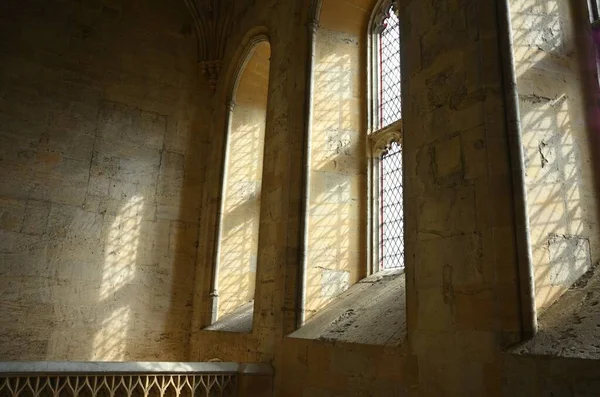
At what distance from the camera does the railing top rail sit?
13.6 feet

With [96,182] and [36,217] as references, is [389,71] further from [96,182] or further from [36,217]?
[36,217]

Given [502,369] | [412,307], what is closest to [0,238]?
[412,307]

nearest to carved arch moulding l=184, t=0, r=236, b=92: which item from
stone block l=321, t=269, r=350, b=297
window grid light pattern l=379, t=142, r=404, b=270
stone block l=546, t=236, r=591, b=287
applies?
window grid light pattern l=379, t=142, r=404, b=270

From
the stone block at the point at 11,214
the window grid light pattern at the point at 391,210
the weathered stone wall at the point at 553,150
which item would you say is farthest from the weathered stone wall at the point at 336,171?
the stone block at the point at 11,214

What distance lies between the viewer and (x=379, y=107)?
20.3ft

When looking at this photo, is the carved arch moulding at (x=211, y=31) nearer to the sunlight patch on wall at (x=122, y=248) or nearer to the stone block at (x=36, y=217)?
the sunlight patch on wall at (x=122, y=248)

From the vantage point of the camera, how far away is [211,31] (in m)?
8.76

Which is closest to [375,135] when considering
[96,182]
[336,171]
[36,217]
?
[336,171]

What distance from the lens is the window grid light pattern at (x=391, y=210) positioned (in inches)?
215

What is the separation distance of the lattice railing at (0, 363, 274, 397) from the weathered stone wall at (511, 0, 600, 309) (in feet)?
10.4

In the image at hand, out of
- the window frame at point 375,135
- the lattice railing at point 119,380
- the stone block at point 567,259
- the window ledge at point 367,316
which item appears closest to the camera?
the stone block at point 567,259

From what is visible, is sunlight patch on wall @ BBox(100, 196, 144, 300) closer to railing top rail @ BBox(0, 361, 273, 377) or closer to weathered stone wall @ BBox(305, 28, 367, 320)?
railing top rail @ BBox(0, 361, 273, 377)

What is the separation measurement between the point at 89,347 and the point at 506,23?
6.35m

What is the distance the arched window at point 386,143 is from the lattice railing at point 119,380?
2.04m
